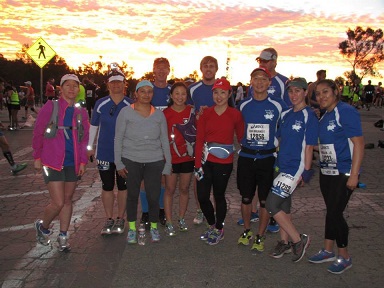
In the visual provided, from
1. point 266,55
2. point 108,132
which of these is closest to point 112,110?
point 108,132

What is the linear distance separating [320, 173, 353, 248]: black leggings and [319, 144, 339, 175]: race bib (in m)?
0.06

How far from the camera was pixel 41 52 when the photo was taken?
18.2 m

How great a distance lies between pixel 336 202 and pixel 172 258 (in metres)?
1.82

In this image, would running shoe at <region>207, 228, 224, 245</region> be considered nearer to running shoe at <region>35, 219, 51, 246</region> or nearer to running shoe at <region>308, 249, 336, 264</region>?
running shoe at <region>308, 249, 336, 264</region>

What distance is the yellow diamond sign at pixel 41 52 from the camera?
18.1m

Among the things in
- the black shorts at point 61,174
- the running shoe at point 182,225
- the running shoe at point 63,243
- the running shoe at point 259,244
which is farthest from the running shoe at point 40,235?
the running shoe at point 259,244

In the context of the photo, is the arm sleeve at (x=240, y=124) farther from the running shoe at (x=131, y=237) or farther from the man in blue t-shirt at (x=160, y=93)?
the running shoe at (x=131, y=237)

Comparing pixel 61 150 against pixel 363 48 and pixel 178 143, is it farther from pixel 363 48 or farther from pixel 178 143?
pixel 363 48

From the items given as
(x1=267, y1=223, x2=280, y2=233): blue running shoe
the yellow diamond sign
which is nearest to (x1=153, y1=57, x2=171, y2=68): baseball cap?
(x1=267, y1=223, x2=280, y2=233): blue running shoe

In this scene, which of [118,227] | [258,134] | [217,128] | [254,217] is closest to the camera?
[258,134]

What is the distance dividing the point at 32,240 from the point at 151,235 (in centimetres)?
142

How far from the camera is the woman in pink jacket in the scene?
15.0 feet

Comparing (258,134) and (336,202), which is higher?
(258,134)

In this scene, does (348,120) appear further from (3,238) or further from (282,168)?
(3,238)
